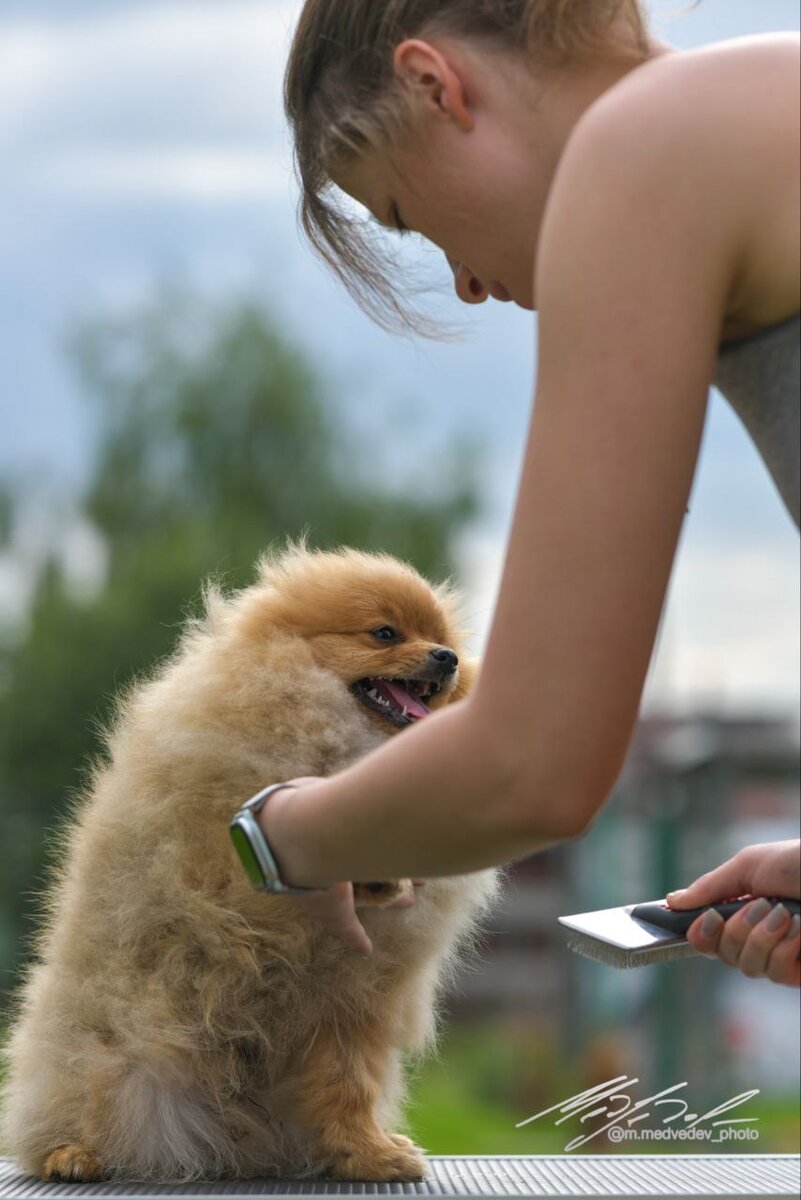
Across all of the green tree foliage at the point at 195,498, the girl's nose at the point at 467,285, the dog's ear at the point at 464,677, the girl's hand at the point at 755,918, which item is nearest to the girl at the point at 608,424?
the girl's nose at the point at 467,285

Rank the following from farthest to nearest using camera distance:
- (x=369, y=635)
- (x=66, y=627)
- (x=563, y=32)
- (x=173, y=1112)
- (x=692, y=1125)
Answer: (x=66, y=627) → (x=692, y=1125) → (x=369, y=635) → (x=173, y=1112) → (x=563, y=32)

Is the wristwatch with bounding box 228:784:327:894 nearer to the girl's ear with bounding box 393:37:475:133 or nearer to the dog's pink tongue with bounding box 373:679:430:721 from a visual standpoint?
the girl's ear with bounding box 393:37:475:133

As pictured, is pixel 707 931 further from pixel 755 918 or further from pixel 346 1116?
pixel 346 1116

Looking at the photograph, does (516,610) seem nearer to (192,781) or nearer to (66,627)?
(192,781)

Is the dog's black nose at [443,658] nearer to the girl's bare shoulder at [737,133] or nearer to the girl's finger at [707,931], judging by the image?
the girl's finger at [707,931]

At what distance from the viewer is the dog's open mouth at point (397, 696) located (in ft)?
6.46

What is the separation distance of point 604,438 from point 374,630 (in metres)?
1.16

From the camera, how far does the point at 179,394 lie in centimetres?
1209

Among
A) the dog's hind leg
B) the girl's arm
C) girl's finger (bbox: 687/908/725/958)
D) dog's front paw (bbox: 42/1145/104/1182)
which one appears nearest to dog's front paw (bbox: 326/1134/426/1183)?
the dog's hind leg

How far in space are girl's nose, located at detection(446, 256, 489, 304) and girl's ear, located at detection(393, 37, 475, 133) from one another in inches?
7.9

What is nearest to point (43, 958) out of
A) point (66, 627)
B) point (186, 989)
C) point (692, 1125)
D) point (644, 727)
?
point (186, 989)

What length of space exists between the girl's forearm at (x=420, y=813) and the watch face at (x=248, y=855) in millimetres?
41

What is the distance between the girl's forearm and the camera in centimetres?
87

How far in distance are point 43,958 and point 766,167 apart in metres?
1.52
